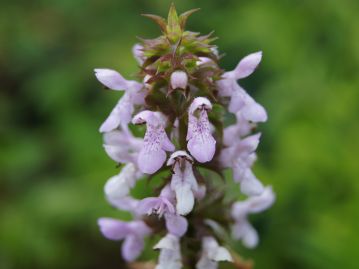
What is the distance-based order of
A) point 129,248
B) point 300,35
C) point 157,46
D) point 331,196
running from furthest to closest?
point 300,35 < point 331,196 < point 129,248 < point 157,46

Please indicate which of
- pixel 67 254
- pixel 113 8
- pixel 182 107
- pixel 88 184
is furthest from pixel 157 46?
pixel 113 8

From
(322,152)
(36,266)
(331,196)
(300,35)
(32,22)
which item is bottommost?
(36,266)

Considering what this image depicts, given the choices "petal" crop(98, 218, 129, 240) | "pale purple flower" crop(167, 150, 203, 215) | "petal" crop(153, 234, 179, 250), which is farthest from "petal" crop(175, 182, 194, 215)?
"petal" crop(98, 218, 129, 240)

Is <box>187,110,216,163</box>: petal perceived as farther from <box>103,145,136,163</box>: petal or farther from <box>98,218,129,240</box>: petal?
<box>98,218,129,240</box>: petal

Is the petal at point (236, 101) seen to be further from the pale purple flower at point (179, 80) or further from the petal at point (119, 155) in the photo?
the petal at point (119, 155)

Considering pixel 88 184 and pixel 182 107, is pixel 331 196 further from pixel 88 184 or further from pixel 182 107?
pixel 182 107

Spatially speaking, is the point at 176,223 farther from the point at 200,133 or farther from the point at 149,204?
the point at 200,133

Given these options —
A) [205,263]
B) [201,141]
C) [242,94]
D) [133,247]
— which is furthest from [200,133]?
[133,247]
